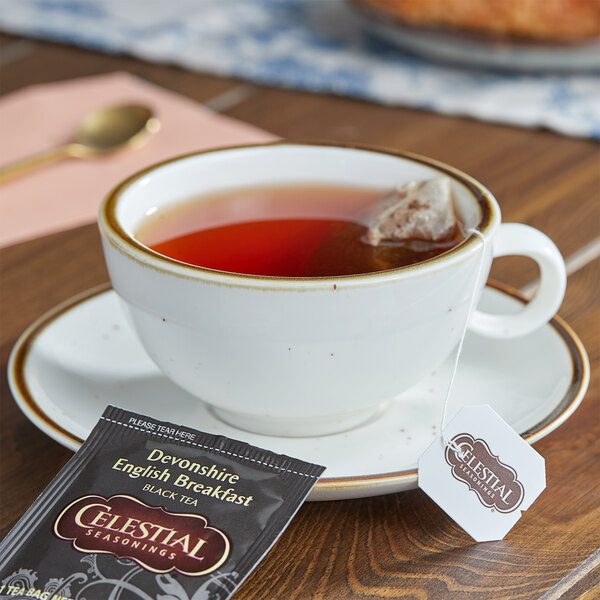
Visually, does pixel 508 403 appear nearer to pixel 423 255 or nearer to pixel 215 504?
pixel 423 255

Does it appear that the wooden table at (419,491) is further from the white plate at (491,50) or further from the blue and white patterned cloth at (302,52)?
the white plate at (491,50)

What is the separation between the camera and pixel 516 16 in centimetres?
128

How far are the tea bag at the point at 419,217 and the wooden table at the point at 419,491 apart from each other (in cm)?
16

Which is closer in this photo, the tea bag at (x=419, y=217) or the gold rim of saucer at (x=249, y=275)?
the gold rim of saucer at (x=249, y=275)

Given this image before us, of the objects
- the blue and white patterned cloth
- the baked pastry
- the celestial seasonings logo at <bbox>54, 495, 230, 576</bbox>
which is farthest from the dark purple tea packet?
the baked pastry

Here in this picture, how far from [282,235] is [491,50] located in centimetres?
77

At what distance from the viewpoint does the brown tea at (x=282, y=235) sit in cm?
62

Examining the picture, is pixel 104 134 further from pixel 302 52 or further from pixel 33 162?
pixel 302 52

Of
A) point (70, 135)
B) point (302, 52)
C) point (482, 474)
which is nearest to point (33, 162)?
point (70, 135)

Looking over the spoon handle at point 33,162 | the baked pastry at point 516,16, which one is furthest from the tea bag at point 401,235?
the baked pastry at point 516,16

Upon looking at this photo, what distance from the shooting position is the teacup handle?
24.7 inches

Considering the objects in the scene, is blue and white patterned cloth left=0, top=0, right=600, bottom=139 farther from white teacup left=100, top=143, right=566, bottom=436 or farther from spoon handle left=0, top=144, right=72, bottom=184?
white teacup left=100, top=143, right=566, bottom=436

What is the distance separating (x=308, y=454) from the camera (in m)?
0.59

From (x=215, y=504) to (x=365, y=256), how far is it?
0.67ft
